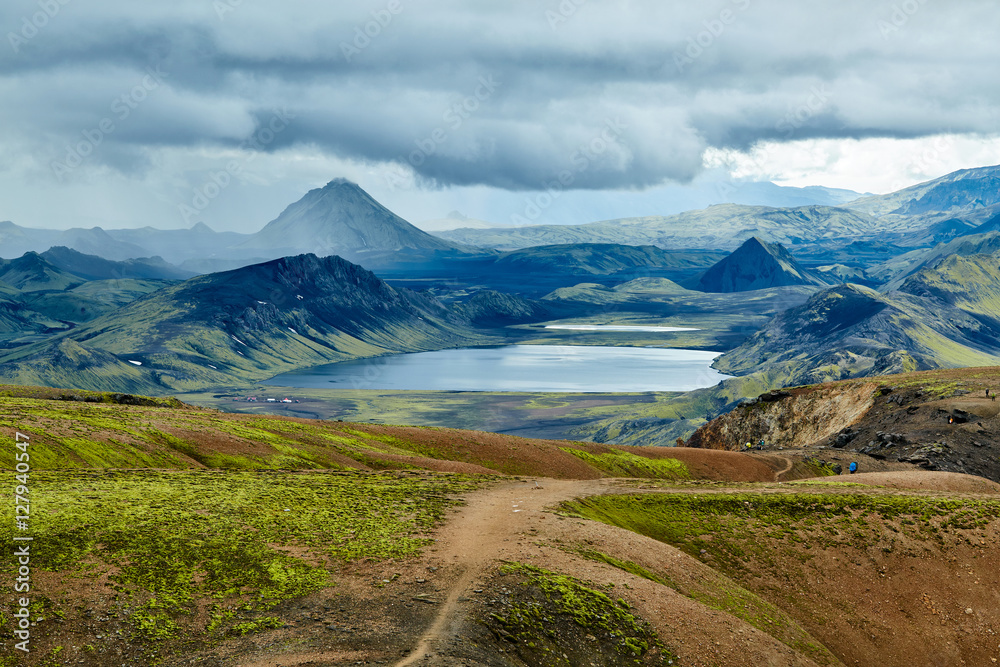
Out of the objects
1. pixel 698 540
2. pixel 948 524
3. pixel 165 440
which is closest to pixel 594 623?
pixel 698 540

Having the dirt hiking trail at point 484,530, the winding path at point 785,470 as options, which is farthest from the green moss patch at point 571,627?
the winding path at point 785,470

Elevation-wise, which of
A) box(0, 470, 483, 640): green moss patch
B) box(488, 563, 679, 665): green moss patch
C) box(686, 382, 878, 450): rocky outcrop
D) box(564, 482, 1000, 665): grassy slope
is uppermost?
box(0, 470, 483, 640): green moss patch

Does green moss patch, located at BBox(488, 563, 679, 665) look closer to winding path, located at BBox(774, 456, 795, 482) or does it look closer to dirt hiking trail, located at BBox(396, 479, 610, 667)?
dirt hiking trail, located at BBox(396, 479, 610, 667)

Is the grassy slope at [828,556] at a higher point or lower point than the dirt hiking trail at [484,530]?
lower

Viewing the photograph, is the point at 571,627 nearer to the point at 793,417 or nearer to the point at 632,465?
the point at 632,465

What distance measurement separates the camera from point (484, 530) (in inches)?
1855

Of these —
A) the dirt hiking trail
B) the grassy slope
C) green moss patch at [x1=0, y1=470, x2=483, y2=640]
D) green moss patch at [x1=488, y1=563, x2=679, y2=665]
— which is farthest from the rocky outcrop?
green moss patch at [x1=488, y1=563, x2=679, y2=665]

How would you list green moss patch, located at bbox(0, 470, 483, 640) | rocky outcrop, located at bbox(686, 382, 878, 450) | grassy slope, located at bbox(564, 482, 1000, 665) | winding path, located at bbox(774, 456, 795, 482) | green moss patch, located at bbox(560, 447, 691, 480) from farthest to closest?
rocky outcrop, located at bbox(686, 382, 878, 450)
green moss patch, located at bbox(560, 447, 691, 480)
winding path, located at bbox(774, 456, 795, 482)
grassy slope, located at bbox(564, 482, 1000, 665)
green moss patch, located at bbox(0, 470, 483, 640)

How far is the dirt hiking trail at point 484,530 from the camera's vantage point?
34750 mm

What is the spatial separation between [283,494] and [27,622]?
2119 centimetres

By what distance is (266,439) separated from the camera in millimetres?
81062

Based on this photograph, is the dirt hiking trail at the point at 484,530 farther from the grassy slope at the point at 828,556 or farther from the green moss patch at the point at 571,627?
the grassy slope at the point at 828,556

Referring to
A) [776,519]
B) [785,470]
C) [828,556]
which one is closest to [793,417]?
[785,470]

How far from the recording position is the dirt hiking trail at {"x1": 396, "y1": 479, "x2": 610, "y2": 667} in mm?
34750
